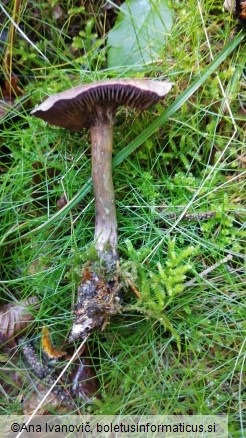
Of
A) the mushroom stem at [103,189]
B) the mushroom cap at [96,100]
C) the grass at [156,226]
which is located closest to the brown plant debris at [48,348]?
the grass at [156,226]

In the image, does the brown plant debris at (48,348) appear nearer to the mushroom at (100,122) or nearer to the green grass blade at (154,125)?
the mushroom at (100,122)

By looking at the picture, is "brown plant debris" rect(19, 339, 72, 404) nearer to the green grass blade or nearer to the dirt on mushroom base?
the dirt on mushroom base

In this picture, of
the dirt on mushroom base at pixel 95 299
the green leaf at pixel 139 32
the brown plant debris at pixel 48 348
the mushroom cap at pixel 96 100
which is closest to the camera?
the mushroom cap at pixel 96 100

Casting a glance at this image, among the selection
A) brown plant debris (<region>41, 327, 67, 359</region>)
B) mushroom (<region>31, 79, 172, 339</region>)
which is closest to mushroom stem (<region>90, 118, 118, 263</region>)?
A: mushroom (<region>31, 79, 172, 339</region>)

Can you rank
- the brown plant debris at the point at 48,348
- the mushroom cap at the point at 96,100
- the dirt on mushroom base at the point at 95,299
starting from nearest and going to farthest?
the mushroom cap at the point at 96,100 → the dirt on mushroom base at the point at 95,299 → the brown plant debris at the point at 48,348

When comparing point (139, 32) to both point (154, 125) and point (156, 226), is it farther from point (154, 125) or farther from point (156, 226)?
point (156, 226)

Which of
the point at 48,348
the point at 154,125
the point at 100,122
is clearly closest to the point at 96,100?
the point at 100,122

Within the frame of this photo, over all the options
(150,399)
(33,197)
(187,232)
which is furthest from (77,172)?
(150,399)
